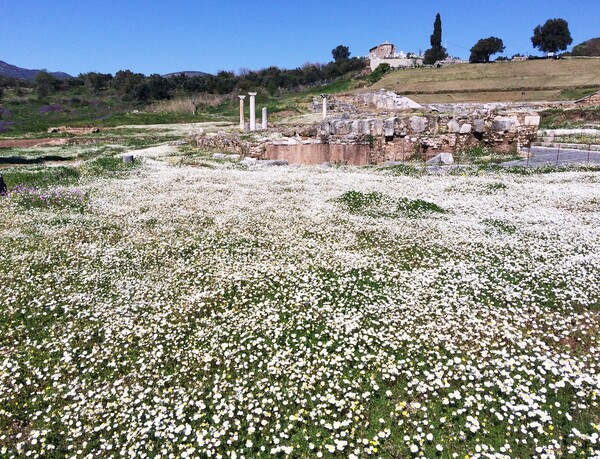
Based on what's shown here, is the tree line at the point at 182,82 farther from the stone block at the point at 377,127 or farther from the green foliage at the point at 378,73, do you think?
the stone block at the point at 377,127

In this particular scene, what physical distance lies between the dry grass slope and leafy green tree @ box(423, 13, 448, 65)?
645 inches

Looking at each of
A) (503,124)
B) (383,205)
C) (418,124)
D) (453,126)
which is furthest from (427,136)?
(383,205)

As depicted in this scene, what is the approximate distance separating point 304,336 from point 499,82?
77.6m

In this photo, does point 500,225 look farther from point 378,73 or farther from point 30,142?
point 378,73

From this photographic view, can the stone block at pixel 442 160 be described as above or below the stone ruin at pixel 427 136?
below

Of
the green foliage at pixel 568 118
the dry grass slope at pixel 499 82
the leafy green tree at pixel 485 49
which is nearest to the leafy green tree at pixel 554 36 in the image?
the leafy green tree at pixel 485 49

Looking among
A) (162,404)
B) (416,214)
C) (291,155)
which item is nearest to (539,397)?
(162,404)

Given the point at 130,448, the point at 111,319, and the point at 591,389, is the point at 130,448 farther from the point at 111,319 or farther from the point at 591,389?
the point at 591,389

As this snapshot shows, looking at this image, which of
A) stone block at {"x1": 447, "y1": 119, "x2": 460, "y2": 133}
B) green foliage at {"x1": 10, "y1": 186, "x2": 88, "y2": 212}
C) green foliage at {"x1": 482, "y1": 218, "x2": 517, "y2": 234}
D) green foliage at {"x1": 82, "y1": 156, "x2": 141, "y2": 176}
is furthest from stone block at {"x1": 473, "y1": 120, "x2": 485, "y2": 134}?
green foliage at {"x1": 10, "y1": 186, "x2": 88, "y2": 212}

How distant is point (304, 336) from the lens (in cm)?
625

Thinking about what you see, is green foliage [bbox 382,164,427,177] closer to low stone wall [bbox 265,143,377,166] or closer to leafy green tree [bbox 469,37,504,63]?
low stone wall [bbox 265,143,377,166]

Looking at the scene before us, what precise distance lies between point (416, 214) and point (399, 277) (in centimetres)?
481

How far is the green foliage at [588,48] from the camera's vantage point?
4198 inches

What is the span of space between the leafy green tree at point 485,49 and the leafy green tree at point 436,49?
7.05 metres
